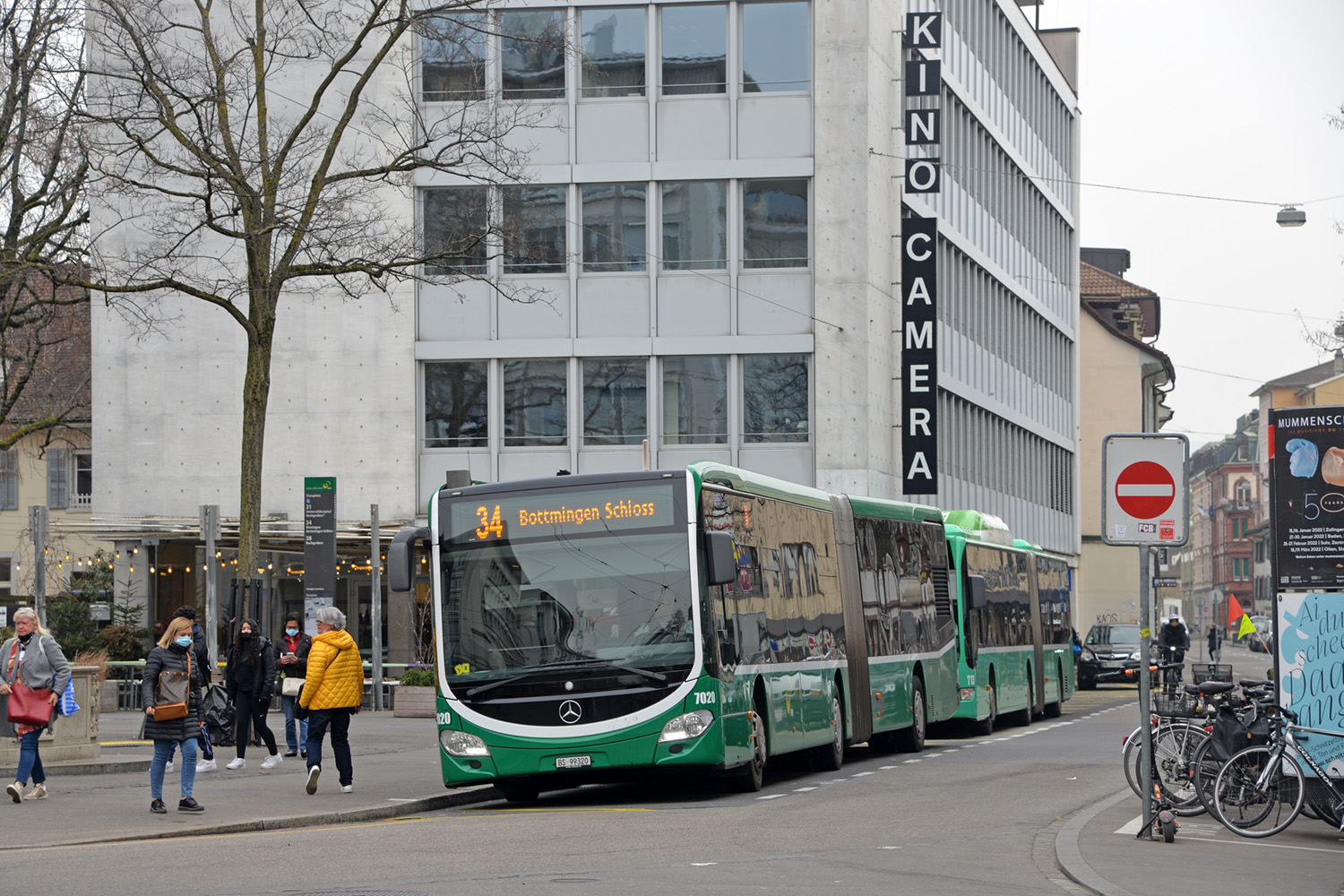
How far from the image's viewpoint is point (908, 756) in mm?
23969

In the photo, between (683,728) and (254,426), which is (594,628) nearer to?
(683,728)

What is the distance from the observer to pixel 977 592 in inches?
1110

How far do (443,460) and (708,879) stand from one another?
104ft

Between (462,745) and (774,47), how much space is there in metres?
27.8

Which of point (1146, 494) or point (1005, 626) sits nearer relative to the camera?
point (1146, 494)

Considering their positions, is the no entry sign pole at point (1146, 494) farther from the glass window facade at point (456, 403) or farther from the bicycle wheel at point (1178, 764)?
the glass window facade at point (456, 403)

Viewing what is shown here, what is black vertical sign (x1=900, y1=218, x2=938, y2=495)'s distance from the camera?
4394 cm

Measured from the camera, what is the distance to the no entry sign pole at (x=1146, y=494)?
1345 cm

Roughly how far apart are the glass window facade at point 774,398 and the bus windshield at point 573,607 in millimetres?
24745

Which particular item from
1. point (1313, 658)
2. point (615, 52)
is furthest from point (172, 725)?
point (615, 52)

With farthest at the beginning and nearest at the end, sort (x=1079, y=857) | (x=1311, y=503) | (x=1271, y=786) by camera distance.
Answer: (x=1311, y=503) < (x=1271, y=786) < (x=1079, y=857)

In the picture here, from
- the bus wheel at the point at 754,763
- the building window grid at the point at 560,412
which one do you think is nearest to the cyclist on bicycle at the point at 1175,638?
the building window grid at the point at 560,412

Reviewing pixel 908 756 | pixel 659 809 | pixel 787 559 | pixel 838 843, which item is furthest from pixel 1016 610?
pixel 838 843

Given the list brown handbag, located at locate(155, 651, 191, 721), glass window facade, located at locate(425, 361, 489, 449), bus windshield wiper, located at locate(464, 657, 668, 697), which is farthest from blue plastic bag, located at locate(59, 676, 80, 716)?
glass window facade, located at locate(425, 361, 489, 449)
